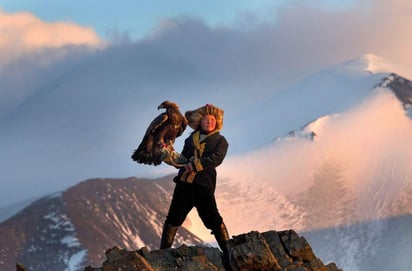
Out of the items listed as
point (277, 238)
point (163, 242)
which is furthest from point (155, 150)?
point (277, 238)

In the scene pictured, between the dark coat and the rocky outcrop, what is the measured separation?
2.55 meters

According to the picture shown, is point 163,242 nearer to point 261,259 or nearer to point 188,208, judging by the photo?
point 188,208

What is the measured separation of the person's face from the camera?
1021 inches

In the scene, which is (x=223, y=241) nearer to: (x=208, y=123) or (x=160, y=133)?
(x=208, y=123)

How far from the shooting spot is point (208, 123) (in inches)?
1021

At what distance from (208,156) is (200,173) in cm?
50

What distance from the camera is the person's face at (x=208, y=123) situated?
25.9 m

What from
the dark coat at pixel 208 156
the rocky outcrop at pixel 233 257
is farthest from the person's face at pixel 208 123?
the rocky outcrop at pixel 233 257

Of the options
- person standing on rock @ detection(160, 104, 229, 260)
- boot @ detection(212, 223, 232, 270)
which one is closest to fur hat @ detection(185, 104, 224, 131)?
person standing on rock @ detection(160, 104, 229, 260)

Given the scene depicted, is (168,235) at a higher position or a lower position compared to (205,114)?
lower

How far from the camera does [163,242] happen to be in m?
25.8

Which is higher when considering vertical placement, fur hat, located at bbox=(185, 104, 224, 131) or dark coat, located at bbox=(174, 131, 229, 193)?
fur hat, located at bbox=(185, 104, 224, 131)

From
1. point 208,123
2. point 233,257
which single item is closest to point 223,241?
point 233,257

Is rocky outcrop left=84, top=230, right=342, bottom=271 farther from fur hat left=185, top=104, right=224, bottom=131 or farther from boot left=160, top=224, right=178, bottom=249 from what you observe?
fur hat left=185, top=104, right=224, bottom=131
